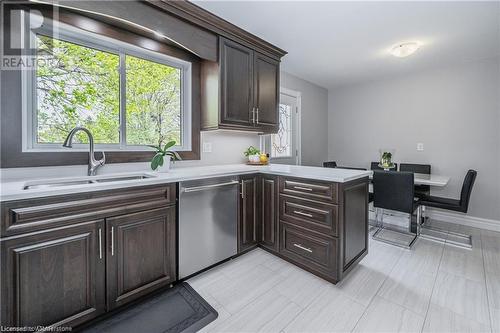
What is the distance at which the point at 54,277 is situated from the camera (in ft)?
4.12

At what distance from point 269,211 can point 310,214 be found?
47cm

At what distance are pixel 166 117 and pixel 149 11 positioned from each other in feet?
3.14

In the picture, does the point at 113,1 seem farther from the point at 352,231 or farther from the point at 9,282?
the point at 352,231

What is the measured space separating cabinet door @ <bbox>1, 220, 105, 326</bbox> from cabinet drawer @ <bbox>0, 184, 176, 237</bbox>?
55 mm

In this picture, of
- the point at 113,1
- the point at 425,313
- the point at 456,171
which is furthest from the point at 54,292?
the point at 456,171

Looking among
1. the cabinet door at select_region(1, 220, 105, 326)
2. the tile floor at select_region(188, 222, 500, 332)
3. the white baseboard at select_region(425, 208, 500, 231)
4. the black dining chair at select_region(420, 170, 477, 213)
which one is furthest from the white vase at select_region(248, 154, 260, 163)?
the white baseboard at select_region(425, 208, 500, 231)

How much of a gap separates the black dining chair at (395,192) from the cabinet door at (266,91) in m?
1.48

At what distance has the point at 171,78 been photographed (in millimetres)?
2432

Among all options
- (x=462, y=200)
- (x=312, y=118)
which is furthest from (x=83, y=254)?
(x=312, y=118)

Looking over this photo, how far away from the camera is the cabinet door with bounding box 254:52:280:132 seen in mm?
2635

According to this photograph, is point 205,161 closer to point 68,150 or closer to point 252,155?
point 252,155

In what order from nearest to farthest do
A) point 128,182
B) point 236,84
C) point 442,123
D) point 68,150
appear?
point 128,182 < point 68,150 < point 236,84 < point 442,123

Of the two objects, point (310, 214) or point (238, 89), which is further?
point (238, 89)

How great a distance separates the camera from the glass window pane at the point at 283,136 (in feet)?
12.2
